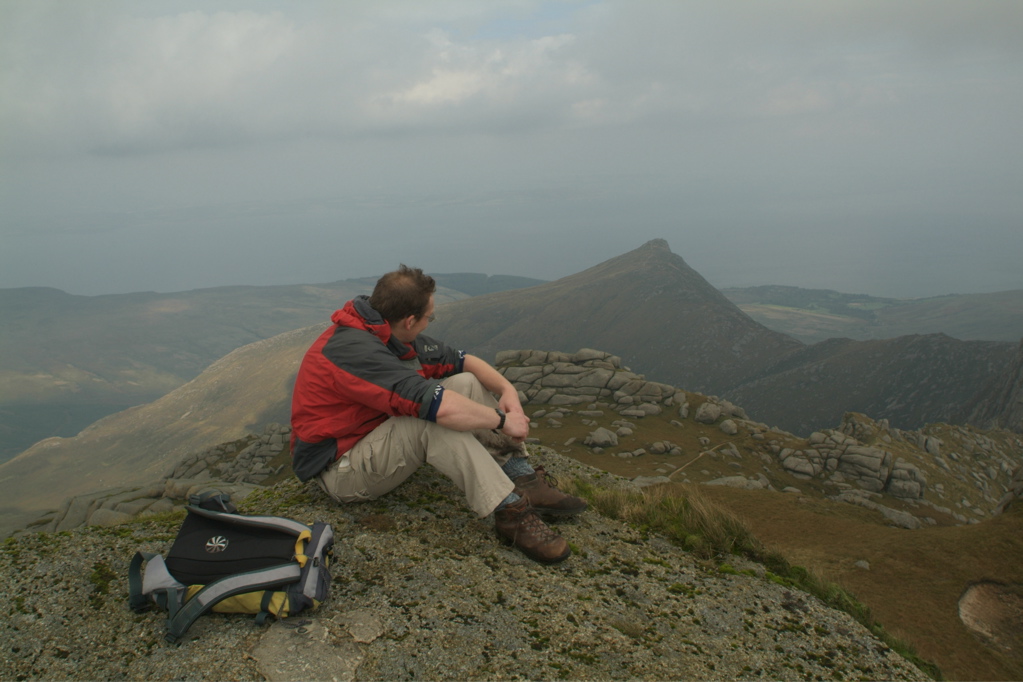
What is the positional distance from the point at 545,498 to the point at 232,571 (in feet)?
12.8

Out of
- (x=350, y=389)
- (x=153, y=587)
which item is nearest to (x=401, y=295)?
(x=350, y=389)

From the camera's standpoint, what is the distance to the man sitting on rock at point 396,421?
6309 mm

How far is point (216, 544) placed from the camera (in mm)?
5395

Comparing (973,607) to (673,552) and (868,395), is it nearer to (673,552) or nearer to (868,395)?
(673,552)

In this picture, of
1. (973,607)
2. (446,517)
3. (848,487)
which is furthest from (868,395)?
(446,517)

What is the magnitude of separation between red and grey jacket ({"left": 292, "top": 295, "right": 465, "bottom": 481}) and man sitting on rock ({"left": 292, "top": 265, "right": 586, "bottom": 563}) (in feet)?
0.04

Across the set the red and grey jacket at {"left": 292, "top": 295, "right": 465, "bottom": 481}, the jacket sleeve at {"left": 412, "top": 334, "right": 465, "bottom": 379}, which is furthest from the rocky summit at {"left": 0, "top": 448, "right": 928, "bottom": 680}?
the jacket sleeve at {"left": 412, "top": 334, "right": 465, "bottom": 379}

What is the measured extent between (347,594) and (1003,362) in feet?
423

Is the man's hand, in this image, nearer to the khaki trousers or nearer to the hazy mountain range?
the khaki trousers

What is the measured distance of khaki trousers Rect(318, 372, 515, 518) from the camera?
650 cm

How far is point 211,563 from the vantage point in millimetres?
5266

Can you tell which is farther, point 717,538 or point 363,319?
point 717,538

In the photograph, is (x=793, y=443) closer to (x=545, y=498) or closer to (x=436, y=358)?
(x=545, y=498)

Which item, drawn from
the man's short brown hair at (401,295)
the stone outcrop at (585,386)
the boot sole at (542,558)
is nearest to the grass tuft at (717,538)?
the boot sole at (542,558)
